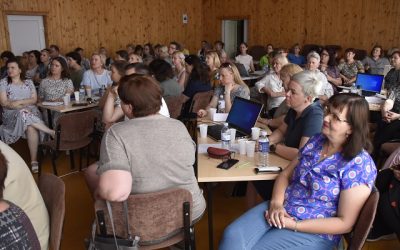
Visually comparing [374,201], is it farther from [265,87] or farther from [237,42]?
[237,42]

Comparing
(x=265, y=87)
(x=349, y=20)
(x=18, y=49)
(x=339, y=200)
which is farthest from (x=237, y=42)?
(x=339, y=200)

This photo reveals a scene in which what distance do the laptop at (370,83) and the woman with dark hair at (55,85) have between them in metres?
4.28

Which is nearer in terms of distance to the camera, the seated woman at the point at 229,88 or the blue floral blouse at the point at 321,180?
the blue floral blouse at the point at 321,180

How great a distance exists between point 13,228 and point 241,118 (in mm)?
2285

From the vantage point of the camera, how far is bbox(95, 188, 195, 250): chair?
1.97 m

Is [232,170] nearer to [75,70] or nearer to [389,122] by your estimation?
[389,122]

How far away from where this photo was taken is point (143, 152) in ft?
6.61

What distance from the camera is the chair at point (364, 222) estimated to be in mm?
1841

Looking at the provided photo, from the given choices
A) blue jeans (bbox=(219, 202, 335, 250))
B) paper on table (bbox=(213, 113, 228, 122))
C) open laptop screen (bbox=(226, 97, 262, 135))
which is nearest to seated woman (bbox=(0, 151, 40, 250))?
blue jeans (bbox=(219, 202, 335, 250))

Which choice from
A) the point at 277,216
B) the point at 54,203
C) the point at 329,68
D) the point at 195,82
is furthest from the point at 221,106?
the point at 329,68

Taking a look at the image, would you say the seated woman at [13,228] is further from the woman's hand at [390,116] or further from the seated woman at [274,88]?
the seated woman at [274,88]

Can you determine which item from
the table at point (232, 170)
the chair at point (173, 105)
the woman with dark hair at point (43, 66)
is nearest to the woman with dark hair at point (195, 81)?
the chair at point (173, 105)

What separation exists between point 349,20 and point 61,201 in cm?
1123

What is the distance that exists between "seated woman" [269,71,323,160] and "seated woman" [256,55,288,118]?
88.4 inches
